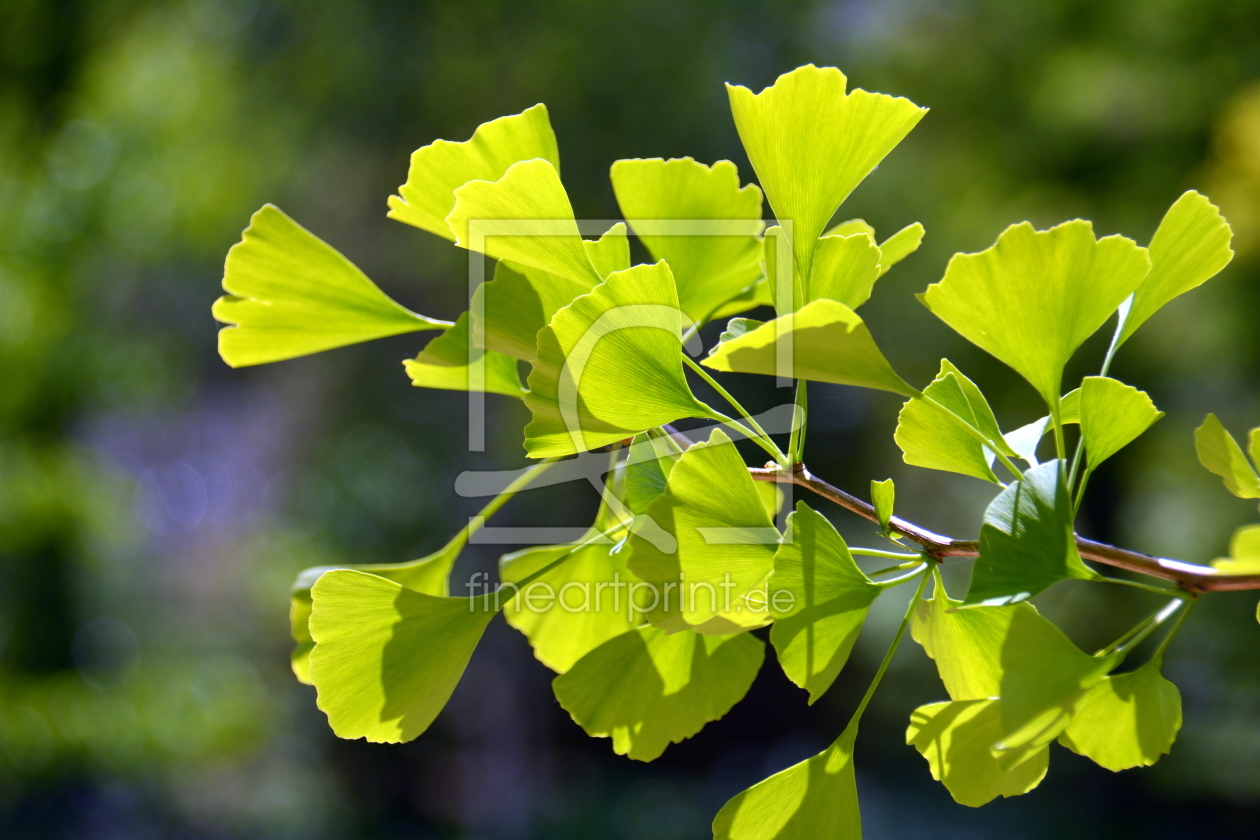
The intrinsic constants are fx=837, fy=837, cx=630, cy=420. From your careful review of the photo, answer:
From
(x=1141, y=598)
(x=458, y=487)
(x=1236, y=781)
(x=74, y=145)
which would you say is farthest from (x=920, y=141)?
(x=458, y=487)

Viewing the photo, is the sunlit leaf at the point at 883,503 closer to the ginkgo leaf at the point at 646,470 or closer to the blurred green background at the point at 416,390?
the ginkgo leaf at the point at 646,470

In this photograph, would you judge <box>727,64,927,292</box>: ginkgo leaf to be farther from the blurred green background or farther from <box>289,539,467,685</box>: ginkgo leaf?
the blurred green background

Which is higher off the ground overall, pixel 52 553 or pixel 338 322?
pixel 338 322

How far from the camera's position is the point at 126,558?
2.36 meters

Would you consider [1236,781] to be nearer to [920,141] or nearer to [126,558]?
[920,141]

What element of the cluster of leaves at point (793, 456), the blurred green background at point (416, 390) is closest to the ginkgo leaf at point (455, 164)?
the cluster of leaves at point (793, 456)

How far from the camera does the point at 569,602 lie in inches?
10.3

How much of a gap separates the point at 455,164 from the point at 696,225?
2.8 inches

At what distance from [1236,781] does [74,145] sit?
324cm

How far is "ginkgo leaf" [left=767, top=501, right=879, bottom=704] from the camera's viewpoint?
168mm

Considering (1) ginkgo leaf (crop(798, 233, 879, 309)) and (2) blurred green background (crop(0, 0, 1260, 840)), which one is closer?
(1) ginkgo leaf (crop(798, 233, 879, 309))

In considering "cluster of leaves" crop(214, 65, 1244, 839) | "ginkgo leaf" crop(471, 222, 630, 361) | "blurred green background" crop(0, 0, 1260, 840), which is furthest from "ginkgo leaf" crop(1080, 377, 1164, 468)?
"blurred green background" crop(0, 0, 1260, 840)

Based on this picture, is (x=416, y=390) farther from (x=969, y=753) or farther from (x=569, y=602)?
(x=969, y=753)

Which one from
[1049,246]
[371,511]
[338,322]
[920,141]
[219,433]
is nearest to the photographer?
[1049,246]
